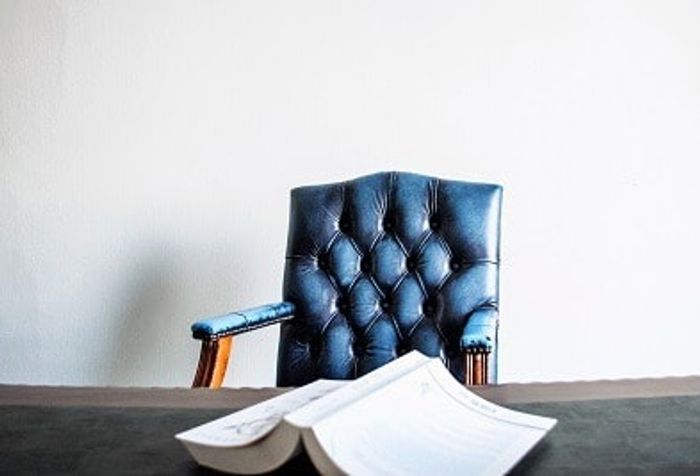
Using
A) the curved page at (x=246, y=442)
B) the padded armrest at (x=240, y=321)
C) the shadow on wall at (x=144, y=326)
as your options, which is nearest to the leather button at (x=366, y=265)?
the padded armrest at (x=240, y=321)

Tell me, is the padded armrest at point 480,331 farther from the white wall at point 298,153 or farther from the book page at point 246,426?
the white wall at point 298,153

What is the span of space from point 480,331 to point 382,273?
1.03 ft

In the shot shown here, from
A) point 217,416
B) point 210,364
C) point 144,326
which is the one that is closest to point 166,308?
point 144,326

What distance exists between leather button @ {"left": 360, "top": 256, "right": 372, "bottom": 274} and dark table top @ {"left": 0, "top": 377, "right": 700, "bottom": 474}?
21.2 inches

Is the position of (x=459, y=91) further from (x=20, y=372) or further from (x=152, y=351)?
(x=20, y=372)

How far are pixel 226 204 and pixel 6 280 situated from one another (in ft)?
2.05

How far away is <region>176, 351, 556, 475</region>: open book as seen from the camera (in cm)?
56

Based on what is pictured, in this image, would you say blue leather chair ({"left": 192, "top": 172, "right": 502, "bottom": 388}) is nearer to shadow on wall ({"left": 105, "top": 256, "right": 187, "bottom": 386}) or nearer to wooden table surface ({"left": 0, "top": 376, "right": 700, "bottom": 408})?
wooden table surface ({"left": 0, "top": 376, "right": 700, "bottom": 408})

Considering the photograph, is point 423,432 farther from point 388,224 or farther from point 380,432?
point 388,224

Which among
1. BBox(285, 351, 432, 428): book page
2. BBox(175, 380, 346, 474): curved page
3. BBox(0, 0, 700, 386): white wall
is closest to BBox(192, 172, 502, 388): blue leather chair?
BBox(0, 0, 700, 386): white wall

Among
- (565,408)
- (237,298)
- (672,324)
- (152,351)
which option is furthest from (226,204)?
(672,324)

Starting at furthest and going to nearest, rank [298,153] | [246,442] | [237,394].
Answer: [298,153] < [237,394] < [246,442]

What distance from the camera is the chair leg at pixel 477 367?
106 centimetres

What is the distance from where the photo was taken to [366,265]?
1.43 m
